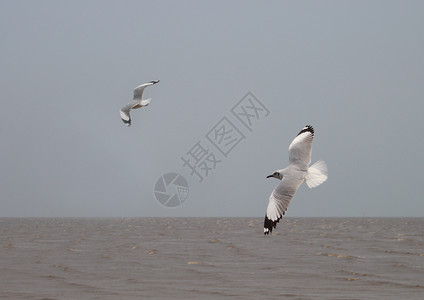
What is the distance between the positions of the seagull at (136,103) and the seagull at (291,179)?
6310 millimetres

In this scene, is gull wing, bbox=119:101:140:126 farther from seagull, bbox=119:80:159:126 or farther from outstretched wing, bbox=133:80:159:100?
outstretched wing, bbox=133:80:159:100

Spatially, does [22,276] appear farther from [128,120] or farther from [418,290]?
[418,290]

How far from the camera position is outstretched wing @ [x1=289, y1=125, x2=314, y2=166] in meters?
12.7

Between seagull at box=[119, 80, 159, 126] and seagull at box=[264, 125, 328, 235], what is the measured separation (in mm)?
6310

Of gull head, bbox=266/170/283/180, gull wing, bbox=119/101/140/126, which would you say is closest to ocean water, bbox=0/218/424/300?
gull head, bbox=266/170/283/180

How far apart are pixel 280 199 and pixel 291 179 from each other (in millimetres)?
436

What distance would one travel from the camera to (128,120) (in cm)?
1897

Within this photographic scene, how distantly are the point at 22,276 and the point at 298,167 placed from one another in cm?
1060

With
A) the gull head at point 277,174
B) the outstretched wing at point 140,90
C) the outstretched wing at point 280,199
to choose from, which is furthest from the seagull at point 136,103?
the outstretched wing at point 280,199

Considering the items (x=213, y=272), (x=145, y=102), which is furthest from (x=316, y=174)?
(x=213, y=272)

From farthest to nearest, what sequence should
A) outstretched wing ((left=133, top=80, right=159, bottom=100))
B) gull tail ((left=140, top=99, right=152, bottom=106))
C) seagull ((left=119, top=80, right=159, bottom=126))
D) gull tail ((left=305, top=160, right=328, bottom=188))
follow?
outstretched wing ((left=133, top=80, right=159, bottom=100)), seagull ((left=119, top=80, right=159, bottom=126)), gull tail ((left=140, top=99, right=152, bottom=106)), gull tail ((left=305, top=160, right=328, bottom=188))

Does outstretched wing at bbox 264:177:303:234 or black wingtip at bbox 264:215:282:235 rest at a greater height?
outstretched wing at bbox 264:177:303:234

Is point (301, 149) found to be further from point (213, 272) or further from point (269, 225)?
point (213, 272)

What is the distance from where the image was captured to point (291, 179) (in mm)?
12148
